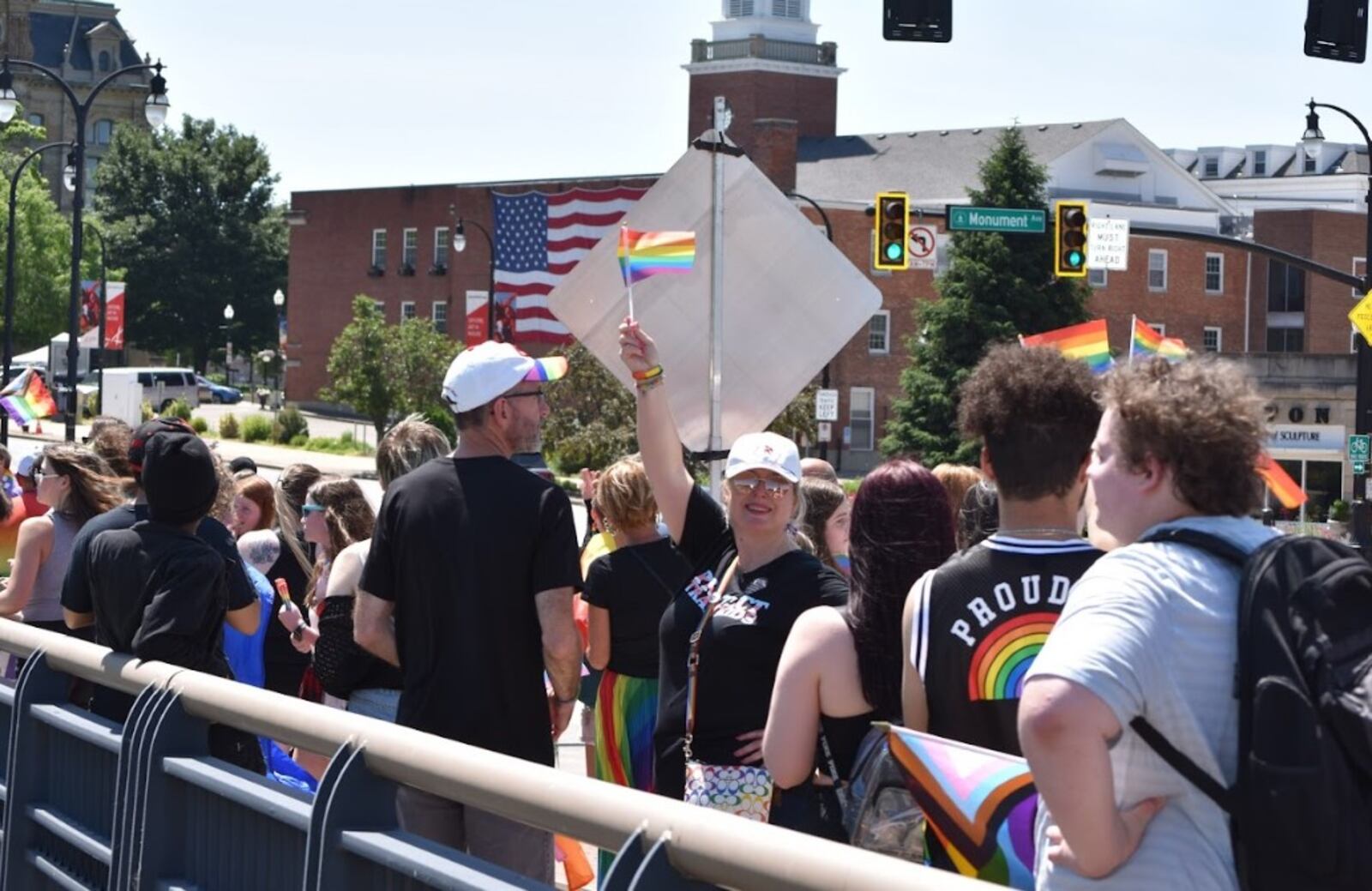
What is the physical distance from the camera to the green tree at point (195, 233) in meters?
102

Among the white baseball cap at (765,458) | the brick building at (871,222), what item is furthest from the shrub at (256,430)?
the white baseball cap at (765,458)

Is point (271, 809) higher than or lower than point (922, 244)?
lower

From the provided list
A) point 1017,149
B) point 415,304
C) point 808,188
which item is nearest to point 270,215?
point 415,304

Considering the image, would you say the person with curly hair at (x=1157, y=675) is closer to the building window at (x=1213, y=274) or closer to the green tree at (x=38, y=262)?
the building window at (x=1213, y=274)

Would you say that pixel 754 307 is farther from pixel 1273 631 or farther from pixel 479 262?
pixel 479 262

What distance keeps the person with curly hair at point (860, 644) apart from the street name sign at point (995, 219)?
2527 centimetres

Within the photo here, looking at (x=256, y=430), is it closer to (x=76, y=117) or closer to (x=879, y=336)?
(x=879, y=336)

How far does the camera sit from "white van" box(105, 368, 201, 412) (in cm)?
7638

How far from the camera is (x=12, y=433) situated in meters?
60.7

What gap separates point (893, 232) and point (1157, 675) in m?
28.3

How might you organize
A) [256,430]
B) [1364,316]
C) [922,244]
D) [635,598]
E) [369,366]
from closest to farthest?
1. [635,598]
2. [1364,316]
3. [922,244]
4. [369,366]
5. [256,430]

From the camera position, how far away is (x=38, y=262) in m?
84.3

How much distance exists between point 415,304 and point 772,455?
252ft

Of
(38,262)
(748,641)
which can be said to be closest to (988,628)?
(748,641)
